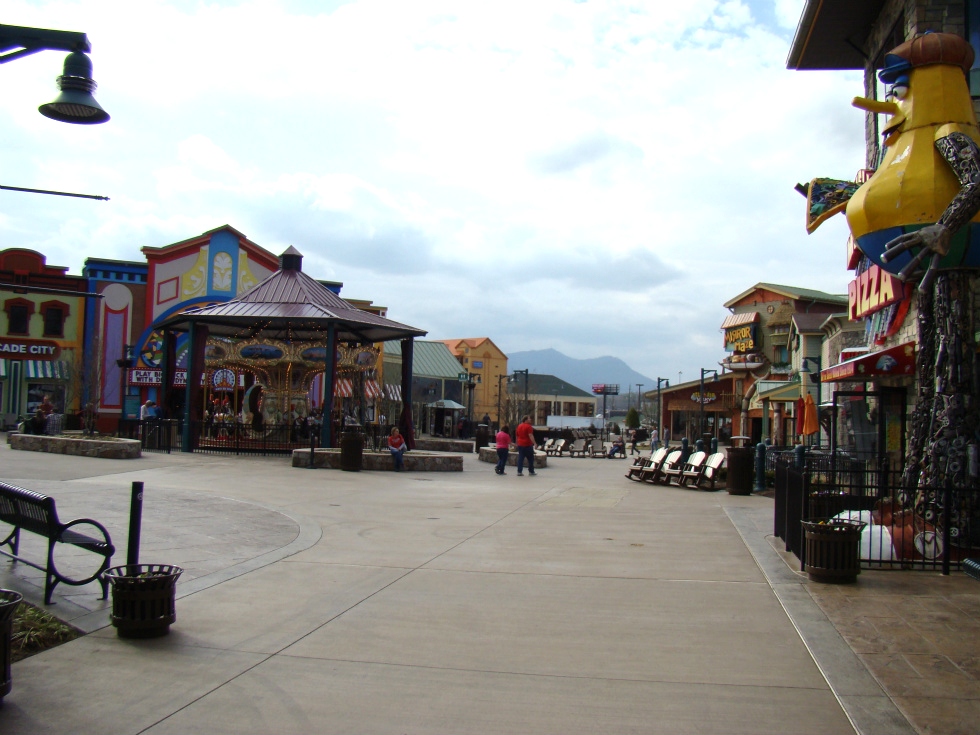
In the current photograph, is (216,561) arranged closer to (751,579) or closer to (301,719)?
(301,719)

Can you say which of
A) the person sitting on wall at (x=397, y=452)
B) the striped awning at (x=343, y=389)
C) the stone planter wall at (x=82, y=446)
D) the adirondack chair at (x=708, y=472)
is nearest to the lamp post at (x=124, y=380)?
the striped awning at (x=343, y=389)

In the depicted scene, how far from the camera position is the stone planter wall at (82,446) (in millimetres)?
21938

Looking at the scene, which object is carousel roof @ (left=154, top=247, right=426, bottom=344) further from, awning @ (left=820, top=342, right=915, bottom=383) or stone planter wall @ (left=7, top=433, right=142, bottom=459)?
awning @ (left=820, top=342, right=915, bottom=383)

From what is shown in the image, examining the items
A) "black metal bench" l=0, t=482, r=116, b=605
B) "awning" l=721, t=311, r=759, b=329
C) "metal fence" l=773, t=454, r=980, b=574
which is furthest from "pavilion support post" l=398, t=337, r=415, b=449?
"awning" l=721, t=311, r=759, b=329

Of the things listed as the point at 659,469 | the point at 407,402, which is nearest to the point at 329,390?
the point at 407,402

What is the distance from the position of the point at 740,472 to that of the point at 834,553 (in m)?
10.3

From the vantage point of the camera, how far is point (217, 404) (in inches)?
1350

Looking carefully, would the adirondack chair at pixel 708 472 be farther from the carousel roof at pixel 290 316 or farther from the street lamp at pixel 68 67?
the street lamp at pixel 68 67

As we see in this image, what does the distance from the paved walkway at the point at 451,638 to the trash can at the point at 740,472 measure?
5.92 m

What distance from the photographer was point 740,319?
5578cm

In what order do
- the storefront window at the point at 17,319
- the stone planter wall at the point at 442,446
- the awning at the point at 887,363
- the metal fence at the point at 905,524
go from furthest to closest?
the storefront window at the point at 17,319
the stone planter wall at the point at 442,446
the awning at the point at 887,363
the metal fence at the point at 905,524

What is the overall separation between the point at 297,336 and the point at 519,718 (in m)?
28.8

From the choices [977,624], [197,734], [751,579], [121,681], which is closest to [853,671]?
[977,624]

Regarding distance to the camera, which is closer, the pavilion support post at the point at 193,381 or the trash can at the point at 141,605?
the trash can at the point at 141,605
